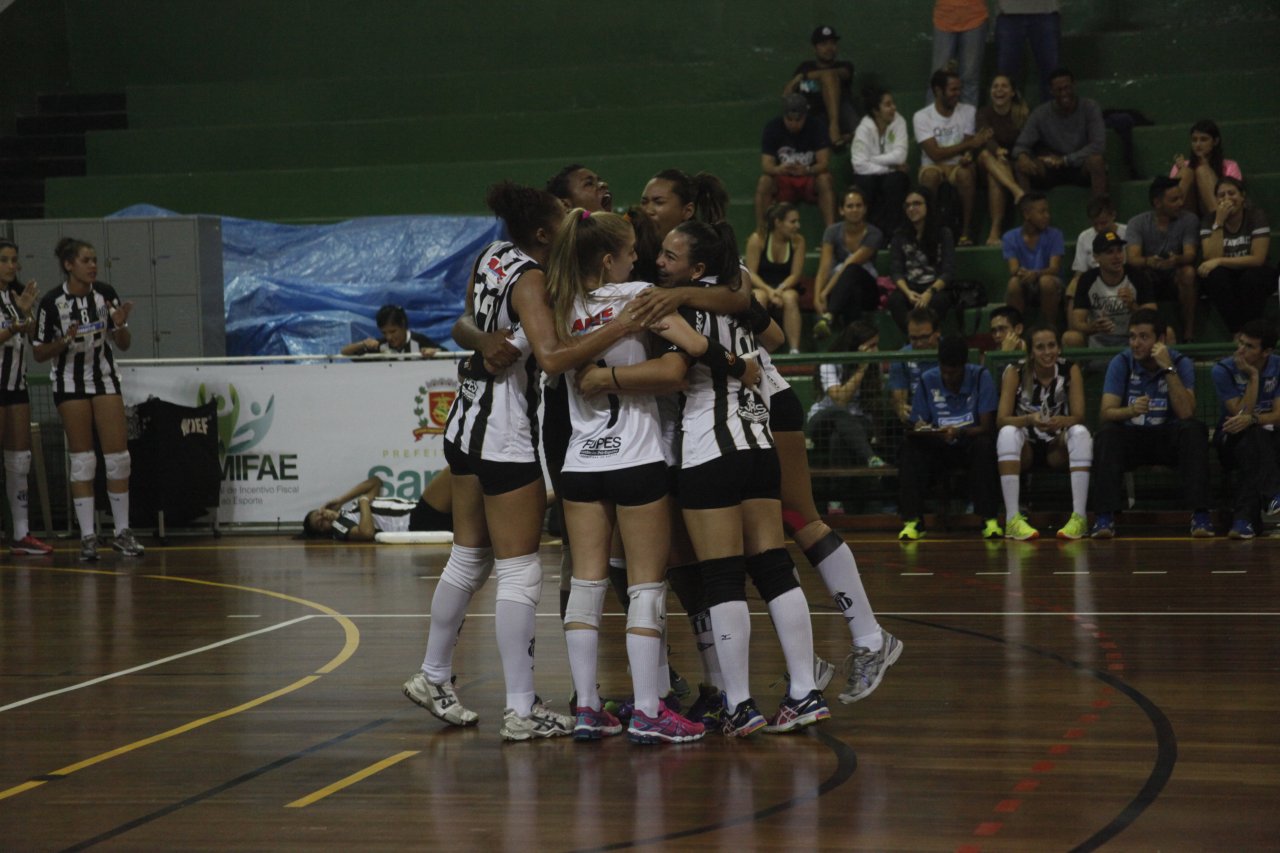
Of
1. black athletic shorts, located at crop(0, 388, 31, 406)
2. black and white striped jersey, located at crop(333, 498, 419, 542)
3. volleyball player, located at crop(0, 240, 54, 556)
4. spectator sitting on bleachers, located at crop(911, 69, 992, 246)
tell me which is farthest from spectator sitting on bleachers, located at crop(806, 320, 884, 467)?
black athletic shorts, located at crop(0, 388, 31, 406)

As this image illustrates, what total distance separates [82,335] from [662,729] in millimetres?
6869

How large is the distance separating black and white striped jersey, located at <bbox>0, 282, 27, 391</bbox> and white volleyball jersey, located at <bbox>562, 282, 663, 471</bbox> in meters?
6.96

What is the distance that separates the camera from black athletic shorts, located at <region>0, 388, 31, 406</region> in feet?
34.8

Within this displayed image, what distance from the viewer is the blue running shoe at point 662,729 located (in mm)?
4648

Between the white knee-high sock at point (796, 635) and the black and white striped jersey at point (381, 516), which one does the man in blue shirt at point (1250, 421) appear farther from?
the white knee-high sock at point (796, 635)

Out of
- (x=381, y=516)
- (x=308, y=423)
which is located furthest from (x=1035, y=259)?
(x=308, y=423)

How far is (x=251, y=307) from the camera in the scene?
13.5m

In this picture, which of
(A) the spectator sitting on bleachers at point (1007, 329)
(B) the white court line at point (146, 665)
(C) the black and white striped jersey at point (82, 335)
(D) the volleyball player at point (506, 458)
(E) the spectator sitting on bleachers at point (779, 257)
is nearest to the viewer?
(D) the volleyball player at point (506, 458)

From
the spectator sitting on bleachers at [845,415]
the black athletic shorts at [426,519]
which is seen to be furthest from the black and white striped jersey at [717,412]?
the black athletic shorts at [426,519]

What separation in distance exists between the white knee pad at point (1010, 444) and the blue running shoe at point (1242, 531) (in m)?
1.41

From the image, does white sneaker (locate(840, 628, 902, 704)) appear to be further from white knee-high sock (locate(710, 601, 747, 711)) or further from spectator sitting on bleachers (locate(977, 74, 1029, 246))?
spectator sitting on bleachers (locate(977, 74, 1029, 246))

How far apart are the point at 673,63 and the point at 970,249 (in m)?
4.87

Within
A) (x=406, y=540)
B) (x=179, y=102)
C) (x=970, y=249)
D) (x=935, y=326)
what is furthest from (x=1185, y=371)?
(x=179, y=102)

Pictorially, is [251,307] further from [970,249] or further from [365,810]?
[365,810]
